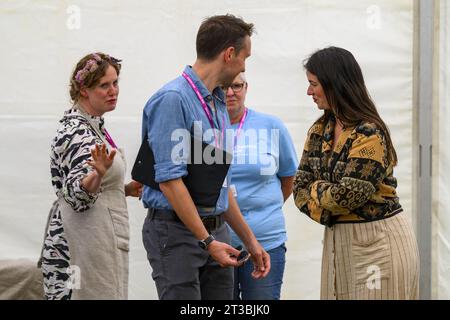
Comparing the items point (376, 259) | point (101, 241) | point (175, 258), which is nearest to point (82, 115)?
point (101, 241)

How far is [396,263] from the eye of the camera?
3203 millimetres

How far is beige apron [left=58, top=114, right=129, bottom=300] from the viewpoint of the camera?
3.40m

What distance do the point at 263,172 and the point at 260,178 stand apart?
0.03m

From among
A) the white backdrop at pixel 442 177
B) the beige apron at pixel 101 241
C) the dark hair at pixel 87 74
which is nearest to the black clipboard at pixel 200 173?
the beige apron at pixel 101 241

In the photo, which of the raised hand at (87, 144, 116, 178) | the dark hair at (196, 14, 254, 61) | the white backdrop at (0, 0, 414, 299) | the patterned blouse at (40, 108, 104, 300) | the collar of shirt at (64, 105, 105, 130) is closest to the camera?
the dark hair at (196, 14, 254, 61)

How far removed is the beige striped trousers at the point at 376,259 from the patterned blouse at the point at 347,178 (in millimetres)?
43

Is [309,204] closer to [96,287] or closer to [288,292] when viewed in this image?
[96,287]

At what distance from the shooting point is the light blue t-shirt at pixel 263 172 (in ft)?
13.1

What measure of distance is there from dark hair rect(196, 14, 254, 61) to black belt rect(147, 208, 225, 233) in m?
0.56

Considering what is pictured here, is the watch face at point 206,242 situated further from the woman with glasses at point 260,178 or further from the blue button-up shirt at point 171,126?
the woman with glasses at point 260,178

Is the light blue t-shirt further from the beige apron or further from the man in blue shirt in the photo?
the man in blue shirt

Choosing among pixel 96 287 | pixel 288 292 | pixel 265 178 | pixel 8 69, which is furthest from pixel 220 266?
pixel 8 69

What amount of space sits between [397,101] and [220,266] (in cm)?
170

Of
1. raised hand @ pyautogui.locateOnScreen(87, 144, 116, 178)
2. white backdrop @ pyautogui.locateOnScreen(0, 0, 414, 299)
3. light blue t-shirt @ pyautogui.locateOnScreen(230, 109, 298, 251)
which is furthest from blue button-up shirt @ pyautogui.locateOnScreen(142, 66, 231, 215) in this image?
white backdrop @ pyautogui.locateOnScreen(0, 0, 414, 299)
